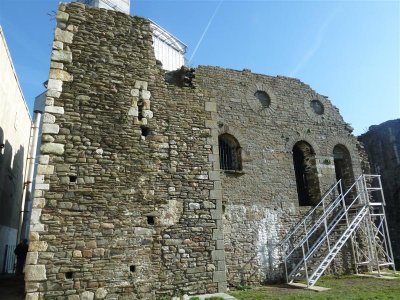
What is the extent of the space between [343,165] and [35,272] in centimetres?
1176

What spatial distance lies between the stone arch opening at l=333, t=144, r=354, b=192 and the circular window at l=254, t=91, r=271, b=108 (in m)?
3.58

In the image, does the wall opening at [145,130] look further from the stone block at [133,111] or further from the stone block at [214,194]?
the stone block at [214,194]

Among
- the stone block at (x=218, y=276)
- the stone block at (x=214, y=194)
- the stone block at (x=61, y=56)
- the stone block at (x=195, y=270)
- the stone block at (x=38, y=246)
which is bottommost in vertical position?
the stone block at (x=218, y=276)

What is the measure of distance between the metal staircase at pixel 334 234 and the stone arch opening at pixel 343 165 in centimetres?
55

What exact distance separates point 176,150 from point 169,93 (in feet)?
4.97

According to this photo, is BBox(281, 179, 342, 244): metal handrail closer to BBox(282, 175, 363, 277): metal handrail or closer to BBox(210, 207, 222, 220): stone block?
BBox(282, 175, 363, 277): metal handrail

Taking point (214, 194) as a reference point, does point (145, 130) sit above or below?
above

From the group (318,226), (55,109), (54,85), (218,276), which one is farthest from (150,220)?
(318,226)

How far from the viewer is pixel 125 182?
23.3 feet

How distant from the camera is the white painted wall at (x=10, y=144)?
420 inches

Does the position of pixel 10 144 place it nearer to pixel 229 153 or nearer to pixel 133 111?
pixel 133 111

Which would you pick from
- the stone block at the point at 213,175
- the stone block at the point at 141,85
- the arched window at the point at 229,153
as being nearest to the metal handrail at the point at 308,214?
the arched window at the point at 229,153

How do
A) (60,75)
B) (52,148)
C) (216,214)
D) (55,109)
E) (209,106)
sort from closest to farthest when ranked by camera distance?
1. (52,148)
2. (55,109)
3. (60,75)
4. (216,214)
5. (209,106)

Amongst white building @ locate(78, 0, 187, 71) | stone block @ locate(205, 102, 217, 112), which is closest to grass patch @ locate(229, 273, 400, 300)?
stone block @ locate(205, 102, 217, 112)
